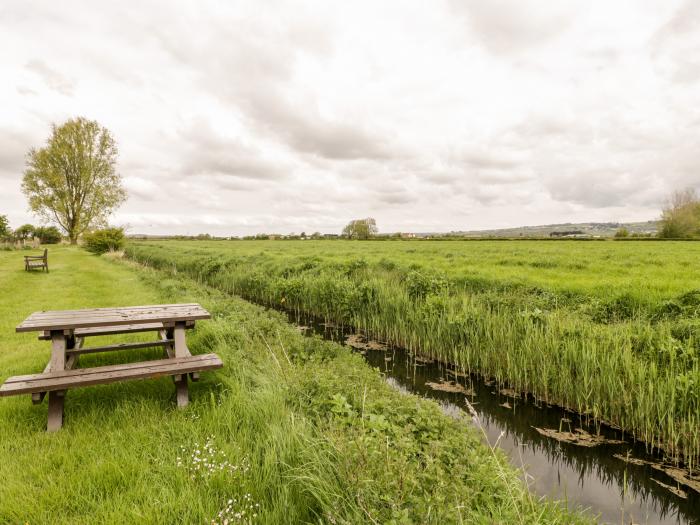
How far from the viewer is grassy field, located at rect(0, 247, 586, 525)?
256 centimetres

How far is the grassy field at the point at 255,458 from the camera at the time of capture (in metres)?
2.56

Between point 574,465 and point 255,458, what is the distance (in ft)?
14.6

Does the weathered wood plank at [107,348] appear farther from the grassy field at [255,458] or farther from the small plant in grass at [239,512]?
the small plant in grass at [239,512]

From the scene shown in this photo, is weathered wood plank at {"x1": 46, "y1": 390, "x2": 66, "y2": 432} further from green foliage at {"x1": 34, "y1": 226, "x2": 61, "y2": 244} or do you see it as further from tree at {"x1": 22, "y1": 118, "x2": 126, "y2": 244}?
green foliage at {"x1": 34, "y1": 226, "x2": 61, "y2": 244}

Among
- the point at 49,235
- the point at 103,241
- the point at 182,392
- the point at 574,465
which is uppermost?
the point at 49,235

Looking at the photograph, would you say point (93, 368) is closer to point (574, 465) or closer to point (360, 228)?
point (574, 465)

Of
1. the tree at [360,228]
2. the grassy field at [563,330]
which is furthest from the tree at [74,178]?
the tree at [360,228]

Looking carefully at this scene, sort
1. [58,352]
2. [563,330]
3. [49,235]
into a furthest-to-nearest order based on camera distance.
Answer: [49,235] → [563,330] → [58,352]

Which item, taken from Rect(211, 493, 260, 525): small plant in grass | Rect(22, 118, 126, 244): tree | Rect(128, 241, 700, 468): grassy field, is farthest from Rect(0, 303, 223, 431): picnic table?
Rect(22, 118, 126, 244): tree

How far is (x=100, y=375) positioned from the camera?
3.98 m

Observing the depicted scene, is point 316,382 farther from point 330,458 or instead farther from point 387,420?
point 330,458

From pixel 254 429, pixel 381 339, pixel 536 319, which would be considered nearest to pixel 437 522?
pixel 254 429

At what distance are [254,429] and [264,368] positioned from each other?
167 centimetres

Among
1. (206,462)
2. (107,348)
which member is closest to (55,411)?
(107,348)
